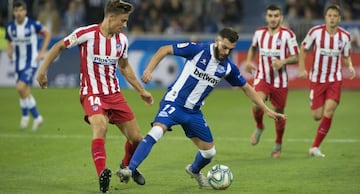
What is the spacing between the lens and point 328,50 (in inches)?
526

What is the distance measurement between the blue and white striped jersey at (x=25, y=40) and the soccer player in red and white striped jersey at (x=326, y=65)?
5.55 m

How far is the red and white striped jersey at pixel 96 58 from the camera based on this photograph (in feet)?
32.2

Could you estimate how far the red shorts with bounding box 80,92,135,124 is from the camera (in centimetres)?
976

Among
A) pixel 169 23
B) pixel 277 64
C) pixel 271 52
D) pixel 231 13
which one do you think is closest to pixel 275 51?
pixel 271 52

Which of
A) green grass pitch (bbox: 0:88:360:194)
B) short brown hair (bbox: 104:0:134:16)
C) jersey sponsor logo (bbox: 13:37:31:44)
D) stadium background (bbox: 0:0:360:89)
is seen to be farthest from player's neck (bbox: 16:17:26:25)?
Result: stadium background (bbox: 0:0:360:89)

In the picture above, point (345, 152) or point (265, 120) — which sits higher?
point (345, 152)

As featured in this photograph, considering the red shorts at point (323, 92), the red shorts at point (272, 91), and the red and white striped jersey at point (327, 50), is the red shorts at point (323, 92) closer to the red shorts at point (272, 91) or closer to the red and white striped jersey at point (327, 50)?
the red and white striped jersey at point (327, 50)

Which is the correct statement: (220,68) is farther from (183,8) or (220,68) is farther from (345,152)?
(183,8)

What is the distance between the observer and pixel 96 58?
987 cm

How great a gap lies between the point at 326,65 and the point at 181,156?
2.81m

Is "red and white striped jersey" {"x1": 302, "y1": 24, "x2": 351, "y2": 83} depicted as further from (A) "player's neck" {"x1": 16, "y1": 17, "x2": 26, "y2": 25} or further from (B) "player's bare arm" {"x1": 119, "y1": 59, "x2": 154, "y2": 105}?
(A) "player's neck" {"x1": 16, "y1": 17, "x2": 26, "y2": 25}

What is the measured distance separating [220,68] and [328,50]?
13.1 feet

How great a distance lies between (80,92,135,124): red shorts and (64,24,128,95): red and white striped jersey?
0.22 feet

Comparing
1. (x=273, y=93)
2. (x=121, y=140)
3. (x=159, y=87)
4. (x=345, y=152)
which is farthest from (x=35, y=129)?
(x=159, y=87)
